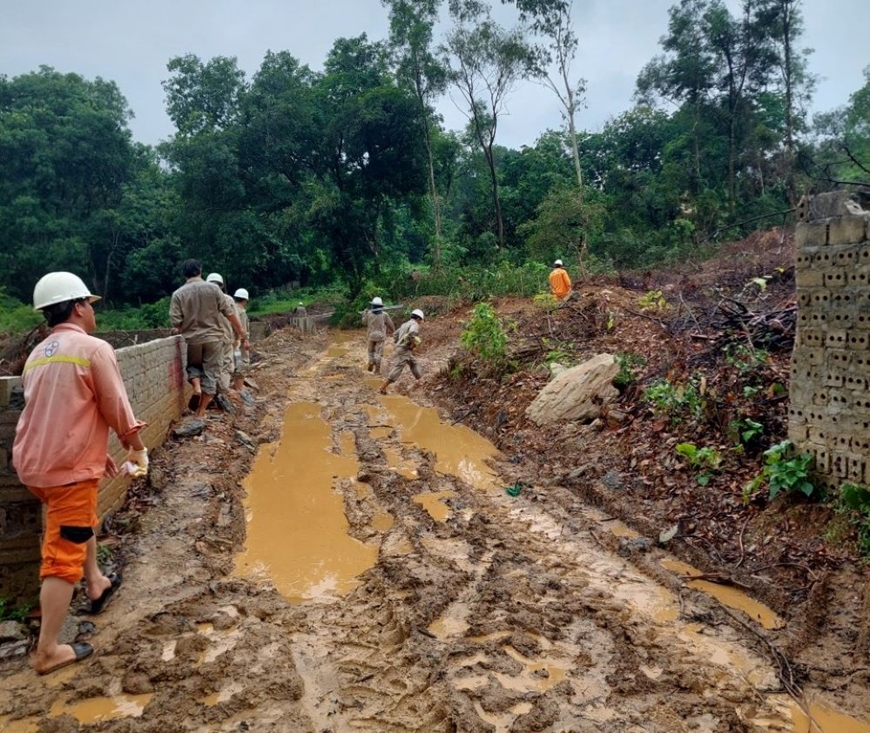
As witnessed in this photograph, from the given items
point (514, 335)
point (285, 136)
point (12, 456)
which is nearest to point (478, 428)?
point (514, 335)

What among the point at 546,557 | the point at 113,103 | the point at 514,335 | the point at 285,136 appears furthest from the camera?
the point at 113,103

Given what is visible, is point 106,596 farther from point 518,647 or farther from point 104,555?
point 518,647

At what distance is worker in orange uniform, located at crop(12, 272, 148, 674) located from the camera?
9.57 feet

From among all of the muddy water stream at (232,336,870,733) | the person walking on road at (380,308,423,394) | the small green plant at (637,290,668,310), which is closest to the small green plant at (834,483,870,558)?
the muddy water stream at (232,336,870,733)

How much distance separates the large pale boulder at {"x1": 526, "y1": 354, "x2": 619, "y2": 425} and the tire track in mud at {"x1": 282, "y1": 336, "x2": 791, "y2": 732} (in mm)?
2362

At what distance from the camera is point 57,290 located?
3.07 metres

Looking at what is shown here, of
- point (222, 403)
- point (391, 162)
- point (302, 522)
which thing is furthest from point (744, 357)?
point (391, 162)

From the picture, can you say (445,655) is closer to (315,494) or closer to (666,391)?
(315,494)

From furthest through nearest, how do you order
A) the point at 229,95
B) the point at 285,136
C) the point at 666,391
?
the point at 229,95 → the point at 285,136 → the point at 666,391

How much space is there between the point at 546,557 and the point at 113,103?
3968 cm

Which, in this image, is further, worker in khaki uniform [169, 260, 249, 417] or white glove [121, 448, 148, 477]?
worker in khaki uniform [169, 260, 249, 417]

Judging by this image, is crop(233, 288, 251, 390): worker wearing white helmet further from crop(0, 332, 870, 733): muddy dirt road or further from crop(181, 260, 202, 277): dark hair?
crop(0, 332, 870, 733): muddy dirt road

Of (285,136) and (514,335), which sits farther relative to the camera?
(285,136)

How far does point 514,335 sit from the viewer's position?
10.6 m
